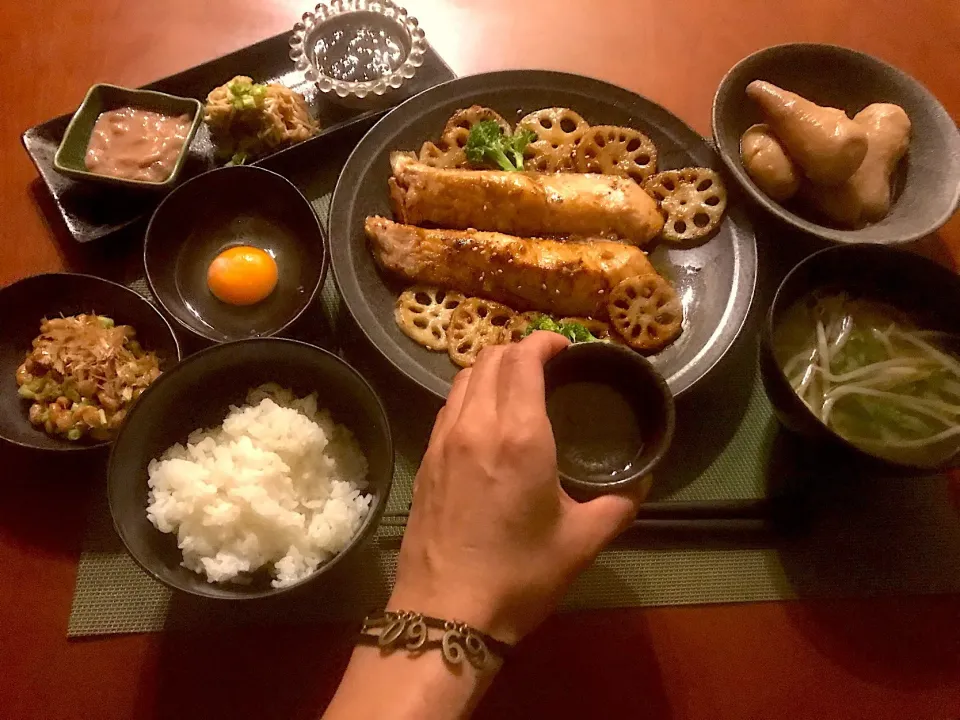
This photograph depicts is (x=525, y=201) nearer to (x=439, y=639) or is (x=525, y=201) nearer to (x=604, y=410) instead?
(x=604, y=410)

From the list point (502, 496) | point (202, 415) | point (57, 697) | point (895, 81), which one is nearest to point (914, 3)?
point (895, 81)

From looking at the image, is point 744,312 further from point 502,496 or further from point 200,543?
point 200,543

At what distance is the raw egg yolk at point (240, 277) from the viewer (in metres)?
2.16

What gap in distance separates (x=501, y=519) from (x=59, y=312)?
1.57 metres

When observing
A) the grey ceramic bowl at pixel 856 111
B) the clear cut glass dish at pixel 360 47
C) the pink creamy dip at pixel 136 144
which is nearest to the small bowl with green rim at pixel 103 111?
the pink creamy dip at pixel 136 144

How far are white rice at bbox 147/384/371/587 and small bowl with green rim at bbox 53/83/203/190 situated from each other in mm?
949

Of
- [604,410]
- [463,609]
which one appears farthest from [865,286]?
[463,609]

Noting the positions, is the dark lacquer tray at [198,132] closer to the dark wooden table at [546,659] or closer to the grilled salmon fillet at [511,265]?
the dark wooden table at [546,659]

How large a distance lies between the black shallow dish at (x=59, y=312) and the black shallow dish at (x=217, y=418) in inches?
9.0

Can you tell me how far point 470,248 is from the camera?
7.13 ft

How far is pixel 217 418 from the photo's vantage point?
1.87 m

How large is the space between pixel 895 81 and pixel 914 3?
0.97 meters

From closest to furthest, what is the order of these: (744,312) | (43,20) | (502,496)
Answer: (502,496), (744,312), (43,20)

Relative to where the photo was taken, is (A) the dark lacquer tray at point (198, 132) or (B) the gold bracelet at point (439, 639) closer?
(B) the gold bracelet at point (439, 639)
